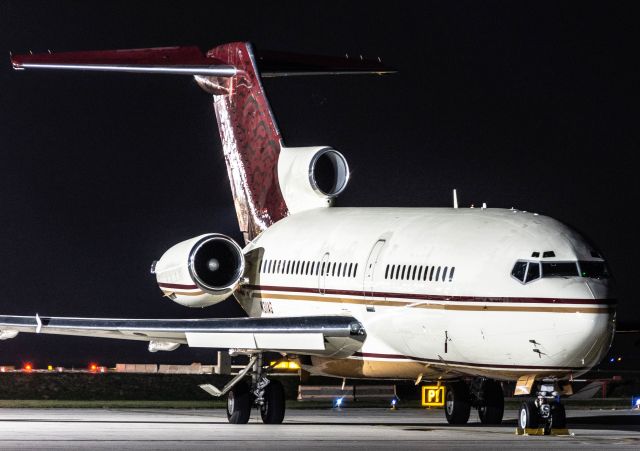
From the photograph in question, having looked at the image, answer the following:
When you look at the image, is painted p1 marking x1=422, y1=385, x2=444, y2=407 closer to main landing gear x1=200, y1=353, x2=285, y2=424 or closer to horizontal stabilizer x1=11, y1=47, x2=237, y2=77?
main landing gear x1=200, y1=353, x2=285, y2=424

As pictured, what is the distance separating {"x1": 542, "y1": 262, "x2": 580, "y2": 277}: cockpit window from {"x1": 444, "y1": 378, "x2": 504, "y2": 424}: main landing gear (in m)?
5.45

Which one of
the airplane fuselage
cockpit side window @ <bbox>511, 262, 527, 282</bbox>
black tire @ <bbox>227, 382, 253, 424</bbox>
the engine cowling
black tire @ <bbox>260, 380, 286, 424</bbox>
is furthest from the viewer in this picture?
the engine cowling

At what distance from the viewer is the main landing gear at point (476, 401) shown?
1137 inches

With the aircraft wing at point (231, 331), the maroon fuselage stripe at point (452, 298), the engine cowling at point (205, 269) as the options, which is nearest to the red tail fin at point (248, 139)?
the engine cowling at point (205, 269)

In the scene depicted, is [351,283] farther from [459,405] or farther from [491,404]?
[491,404]

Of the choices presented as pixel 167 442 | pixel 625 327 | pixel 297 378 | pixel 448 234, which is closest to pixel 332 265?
pixel 448 234

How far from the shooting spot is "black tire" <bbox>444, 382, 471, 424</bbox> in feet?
95.6

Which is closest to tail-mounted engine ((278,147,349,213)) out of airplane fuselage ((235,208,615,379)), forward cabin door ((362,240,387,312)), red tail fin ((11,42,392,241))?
red tail fin ((11,42,392,241))

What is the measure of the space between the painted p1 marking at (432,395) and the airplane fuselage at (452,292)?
472 centimetres

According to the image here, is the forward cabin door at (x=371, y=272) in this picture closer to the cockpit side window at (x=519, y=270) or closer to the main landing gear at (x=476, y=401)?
the main landing gear at (x=476, y=401)

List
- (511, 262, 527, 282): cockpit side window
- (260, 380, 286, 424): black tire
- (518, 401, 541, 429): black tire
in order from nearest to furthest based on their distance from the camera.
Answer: (511, 262, 527, 282): cockpit side window → (518, 401, 541, 429): black tire → (260, 380, 286, 424): black tire

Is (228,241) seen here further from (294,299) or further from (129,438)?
(129,438)

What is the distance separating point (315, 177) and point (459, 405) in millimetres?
6396

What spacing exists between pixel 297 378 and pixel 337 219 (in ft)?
31.2
